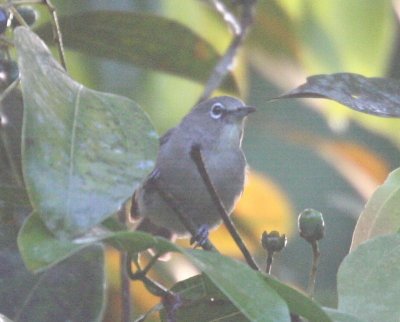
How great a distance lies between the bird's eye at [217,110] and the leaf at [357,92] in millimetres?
1324

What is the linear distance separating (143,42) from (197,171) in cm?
40

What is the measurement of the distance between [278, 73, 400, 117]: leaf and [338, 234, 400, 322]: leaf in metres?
0.20

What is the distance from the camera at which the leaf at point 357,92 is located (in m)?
1.20

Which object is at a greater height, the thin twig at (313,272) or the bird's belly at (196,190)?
the thin twig at (313,272)

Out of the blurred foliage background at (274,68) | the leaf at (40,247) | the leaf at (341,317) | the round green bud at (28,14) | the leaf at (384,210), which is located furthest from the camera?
the blurred foliage background at (274,68)

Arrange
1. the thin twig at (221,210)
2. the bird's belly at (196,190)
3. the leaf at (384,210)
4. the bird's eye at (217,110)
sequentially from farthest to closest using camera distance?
the bird's eye at (217,110)
the bird's belly at (196,190)
the leaf at (384,210)
the thin twig at (221,210)

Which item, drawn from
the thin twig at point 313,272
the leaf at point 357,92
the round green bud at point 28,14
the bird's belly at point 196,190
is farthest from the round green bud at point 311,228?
the bird's belly at point 196,190

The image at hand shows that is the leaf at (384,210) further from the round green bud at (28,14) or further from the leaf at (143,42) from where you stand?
the leaf at (143,42)

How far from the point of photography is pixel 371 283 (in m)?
1.05

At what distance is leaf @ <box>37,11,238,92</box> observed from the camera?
188cm

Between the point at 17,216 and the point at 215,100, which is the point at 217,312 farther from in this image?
the point at 215,100

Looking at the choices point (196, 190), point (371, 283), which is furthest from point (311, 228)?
point (196, 190)

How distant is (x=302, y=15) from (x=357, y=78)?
0.93 metres

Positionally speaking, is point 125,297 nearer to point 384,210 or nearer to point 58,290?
point 58,290
